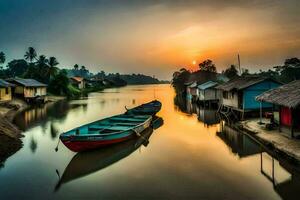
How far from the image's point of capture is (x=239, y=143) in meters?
16.8

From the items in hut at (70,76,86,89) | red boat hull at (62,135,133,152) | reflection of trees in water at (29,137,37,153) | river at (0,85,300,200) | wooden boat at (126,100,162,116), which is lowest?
river at (0,85,300,200)

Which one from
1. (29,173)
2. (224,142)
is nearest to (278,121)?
(224,142)

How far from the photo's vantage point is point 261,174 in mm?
11297

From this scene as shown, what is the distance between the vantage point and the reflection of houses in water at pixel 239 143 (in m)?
14.8

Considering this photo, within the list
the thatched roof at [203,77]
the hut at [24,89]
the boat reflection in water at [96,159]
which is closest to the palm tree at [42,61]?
the hut at [24,89]

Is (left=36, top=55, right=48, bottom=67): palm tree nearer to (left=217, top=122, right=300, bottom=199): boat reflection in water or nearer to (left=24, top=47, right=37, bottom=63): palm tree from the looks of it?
(left=24, top=47, right=37, bottom=63): palm tree

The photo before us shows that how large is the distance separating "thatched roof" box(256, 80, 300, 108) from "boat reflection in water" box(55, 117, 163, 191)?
8966mm

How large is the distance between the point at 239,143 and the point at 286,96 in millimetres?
4246

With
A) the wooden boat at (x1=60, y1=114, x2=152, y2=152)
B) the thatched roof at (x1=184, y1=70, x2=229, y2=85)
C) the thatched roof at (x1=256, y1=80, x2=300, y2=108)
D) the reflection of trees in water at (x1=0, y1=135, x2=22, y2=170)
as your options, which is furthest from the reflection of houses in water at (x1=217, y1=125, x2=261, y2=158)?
the thatched roof at (x1=184, y1=70, x2=229, y2=85)

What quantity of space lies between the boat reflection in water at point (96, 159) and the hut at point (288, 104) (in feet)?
29.8

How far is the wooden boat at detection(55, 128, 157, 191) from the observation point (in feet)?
39.1

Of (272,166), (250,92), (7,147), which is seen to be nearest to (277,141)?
(272,166)

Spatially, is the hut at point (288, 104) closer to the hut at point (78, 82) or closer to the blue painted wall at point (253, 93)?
the blue painted wall at point (253, 93)

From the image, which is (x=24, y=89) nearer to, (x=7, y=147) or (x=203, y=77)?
(x=7, y=147)
